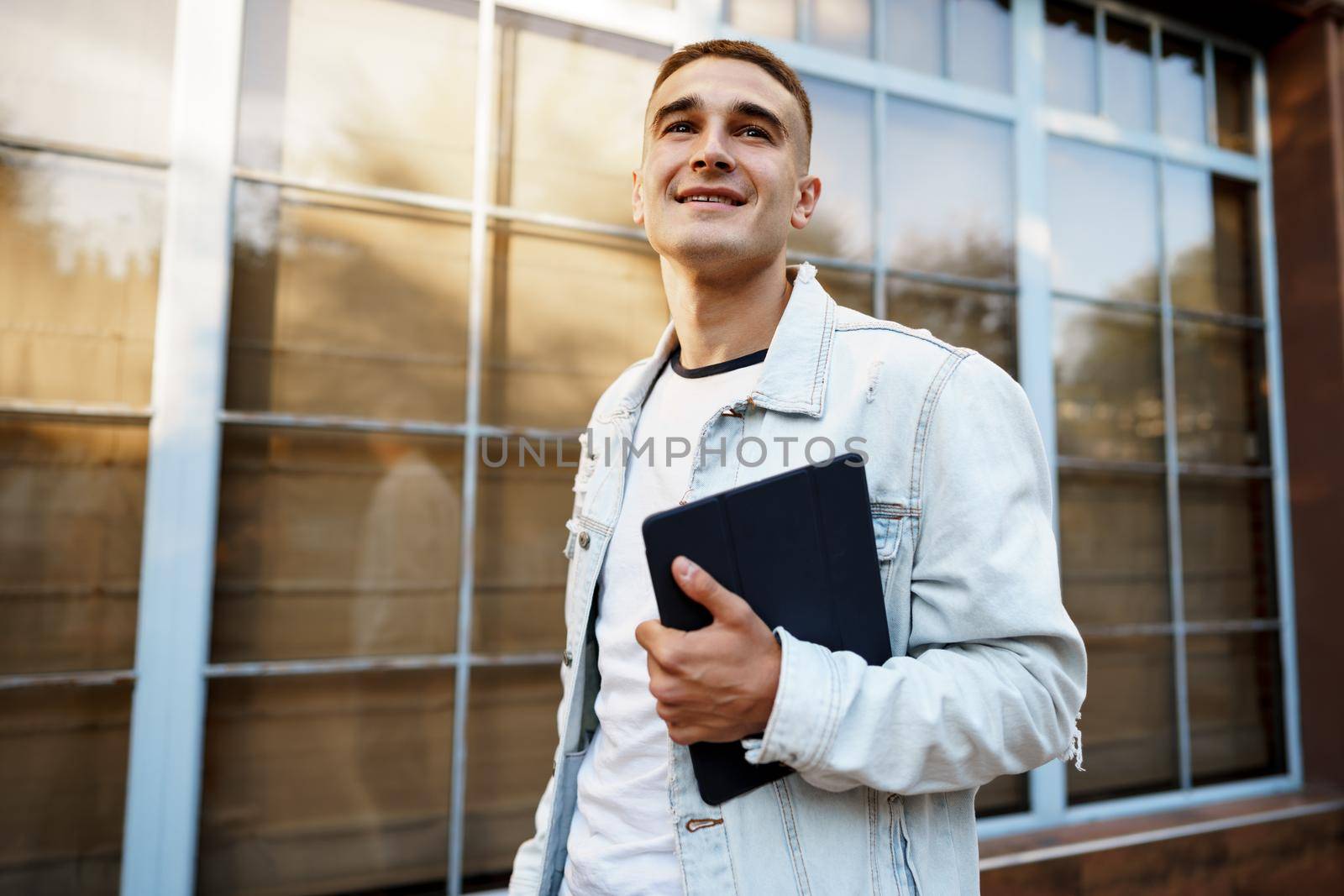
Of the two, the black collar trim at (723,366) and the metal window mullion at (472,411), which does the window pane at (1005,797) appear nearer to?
the metal window mullion at (472,411)

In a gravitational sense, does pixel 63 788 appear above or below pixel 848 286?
below

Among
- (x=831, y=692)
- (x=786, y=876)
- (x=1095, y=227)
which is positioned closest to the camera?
(x=831, y=692)

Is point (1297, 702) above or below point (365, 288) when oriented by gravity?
below

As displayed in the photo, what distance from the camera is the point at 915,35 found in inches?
119

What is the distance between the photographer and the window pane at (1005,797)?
113 inches

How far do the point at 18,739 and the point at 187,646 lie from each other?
42 centimetres

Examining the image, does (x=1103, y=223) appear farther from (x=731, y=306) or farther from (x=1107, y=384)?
(x=731, y=306)

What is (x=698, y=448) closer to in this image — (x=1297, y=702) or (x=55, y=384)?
(x=55, y=384)

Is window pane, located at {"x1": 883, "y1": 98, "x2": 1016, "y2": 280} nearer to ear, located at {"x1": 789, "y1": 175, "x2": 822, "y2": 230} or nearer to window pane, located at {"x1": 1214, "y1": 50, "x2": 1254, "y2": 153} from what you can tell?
window pane, located at {"x1": 1214, "y1": 50, "x2": 1254, "y2": 153}

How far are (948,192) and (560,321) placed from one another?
1.67 m

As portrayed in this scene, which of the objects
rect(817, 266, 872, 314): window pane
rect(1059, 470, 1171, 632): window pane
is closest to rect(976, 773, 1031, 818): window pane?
rect(1059, 470, 1171, 632): window pane

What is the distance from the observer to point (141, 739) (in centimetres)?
195

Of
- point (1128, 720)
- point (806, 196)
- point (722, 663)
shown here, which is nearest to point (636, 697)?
point (722, 663)

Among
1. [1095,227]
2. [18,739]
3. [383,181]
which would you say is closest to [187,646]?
[18,739]
